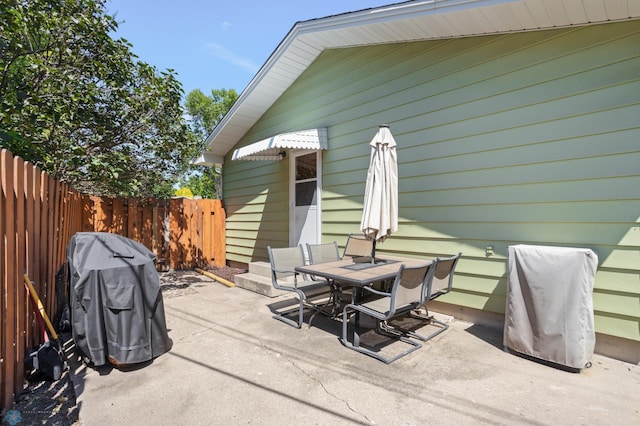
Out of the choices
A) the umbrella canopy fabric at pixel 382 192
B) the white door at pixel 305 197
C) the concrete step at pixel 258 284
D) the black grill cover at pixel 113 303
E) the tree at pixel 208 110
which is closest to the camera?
the black grill cover at pixel 113 303


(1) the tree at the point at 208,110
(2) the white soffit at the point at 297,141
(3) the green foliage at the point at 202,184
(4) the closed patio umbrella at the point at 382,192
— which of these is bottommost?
(4) the closed patio umbrella at the point at 382,192

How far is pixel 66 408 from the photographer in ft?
8.13

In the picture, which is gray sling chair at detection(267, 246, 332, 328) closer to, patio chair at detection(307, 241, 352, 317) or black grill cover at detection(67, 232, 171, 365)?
patio chair at detection(307, 241, 352, 317)

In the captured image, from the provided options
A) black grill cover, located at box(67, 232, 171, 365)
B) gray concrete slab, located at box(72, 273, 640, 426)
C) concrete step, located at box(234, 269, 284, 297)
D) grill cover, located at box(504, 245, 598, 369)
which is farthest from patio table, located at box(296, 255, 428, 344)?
concrete step, located at box(234, 269, 284, 297)

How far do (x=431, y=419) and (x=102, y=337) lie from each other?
290 cm

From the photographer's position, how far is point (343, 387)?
272 cm

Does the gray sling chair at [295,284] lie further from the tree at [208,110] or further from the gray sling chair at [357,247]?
the tree at [208,110]

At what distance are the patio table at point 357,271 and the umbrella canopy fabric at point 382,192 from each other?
0.41 meters

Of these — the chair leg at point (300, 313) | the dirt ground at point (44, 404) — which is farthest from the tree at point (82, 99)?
the chair leg at point (300, 313)

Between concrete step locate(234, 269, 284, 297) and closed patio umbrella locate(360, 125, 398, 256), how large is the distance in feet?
8.30

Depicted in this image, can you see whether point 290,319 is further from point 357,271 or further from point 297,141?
point 297,141

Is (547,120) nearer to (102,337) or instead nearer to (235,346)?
(235,346)

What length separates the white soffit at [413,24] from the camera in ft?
10.5

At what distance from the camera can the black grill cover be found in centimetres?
287
